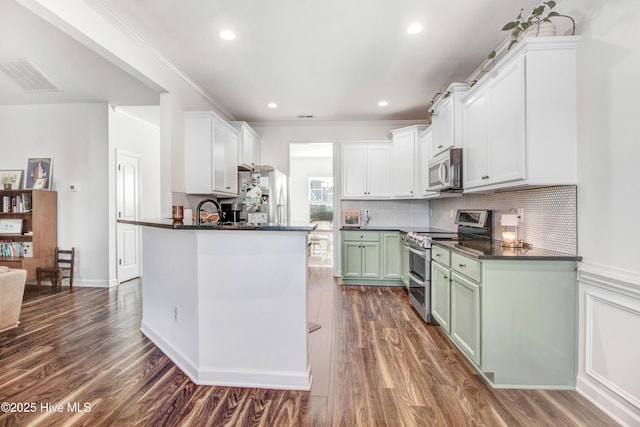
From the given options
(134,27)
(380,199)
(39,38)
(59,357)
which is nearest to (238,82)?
(134,27)

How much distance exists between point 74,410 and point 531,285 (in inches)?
115

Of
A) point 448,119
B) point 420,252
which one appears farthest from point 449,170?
point 420,252

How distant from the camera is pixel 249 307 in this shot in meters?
2.01

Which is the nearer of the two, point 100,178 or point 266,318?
point 266,318

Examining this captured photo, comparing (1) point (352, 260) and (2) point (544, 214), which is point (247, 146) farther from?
(2) point (544, 214)

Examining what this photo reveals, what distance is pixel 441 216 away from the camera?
4551 millimetres

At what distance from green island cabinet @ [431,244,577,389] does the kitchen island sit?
122 centimetres

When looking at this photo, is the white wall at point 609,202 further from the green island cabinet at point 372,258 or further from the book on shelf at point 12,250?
the book on shelf at point 12,250

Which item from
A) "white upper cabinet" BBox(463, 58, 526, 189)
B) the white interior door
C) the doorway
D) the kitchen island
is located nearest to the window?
the doorway

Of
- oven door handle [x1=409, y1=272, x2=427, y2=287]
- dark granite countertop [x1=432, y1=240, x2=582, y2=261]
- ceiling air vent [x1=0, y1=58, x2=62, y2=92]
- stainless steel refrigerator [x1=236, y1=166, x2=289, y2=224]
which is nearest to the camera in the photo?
dark granite countertop [x1=432, y1=240, x2=582, y2=261]

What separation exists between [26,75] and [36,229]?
207 cm

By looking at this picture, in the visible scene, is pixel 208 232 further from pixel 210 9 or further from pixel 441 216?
pixel 441 216

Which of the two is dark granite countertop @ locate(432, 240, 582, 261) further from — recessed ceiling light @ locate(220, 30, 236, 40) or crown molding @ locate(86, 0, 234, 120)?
crown molding @ locate(86, 0, 234, 120)

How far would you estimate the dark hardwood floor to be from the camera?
1695 millimetres
